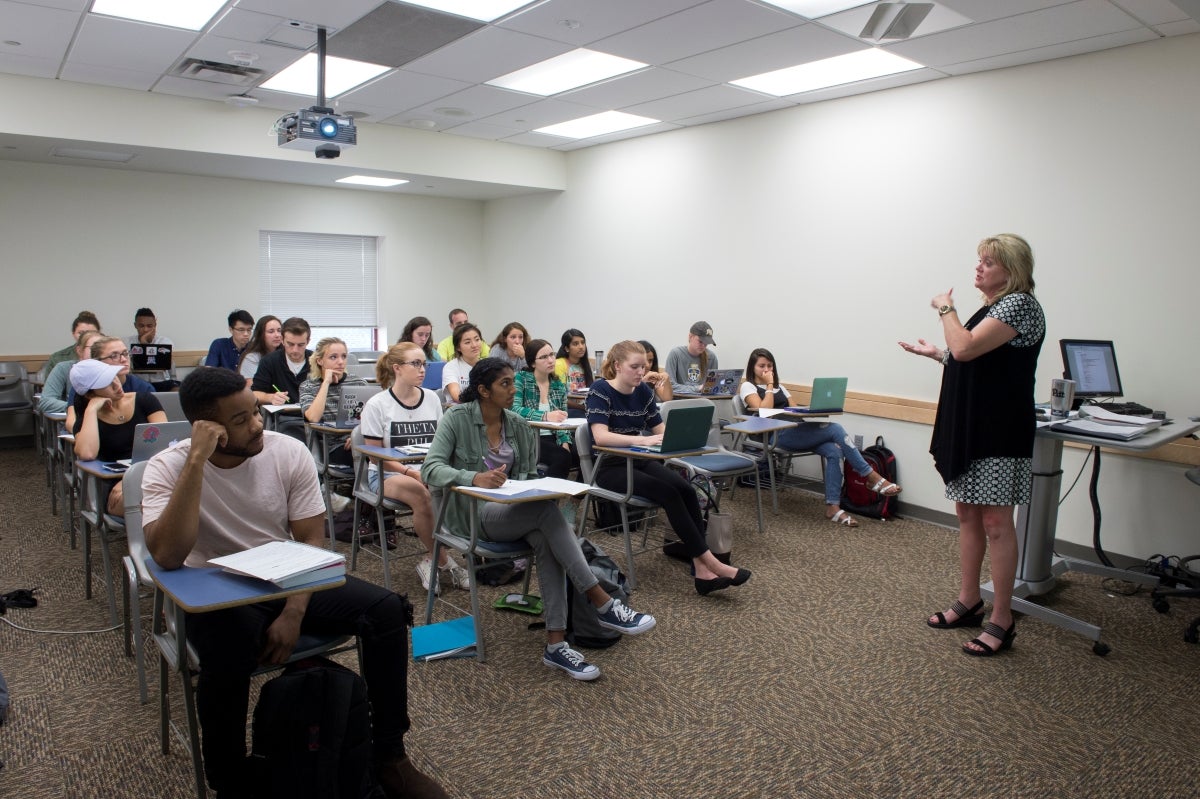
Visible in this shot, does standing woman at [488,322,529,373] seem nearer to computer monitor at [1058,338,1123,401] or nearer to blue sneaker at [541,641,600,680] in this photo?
blue sneaker at [541,641,600,680]

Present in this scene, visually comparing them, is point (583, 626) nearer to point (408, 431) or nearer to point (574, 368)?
Answer: point (408, 431)

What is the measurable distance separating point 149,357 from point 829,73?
566 cm

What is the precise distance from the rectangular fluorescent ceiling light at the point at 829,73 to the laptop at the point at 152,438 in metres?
4.38

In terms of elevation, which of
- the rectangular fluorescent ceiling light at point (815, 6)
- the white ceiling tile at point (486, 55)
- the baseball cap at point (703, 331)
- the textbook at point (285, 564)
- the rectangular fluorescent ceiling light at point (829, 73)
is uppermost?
the rectangular fluorescent ceiling light at point (829, 73)

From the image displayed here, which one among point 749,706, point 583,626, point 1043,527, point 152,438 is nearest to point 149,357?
point 152,438

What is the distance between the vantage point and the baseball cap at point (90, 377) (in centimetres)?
389

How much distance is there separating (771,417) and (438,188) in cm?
521

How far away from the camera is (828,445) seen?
6.05 metres

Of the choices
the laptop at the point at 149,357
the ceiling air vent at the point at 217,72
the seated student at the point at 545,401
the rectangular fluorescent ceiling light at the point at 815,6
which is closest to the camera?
the rectangular fluorescent ceiling light at the point at 815,6

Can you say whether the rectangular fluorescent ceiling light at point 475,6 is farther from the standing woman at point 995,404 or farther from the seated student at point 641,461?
the standing woman at point 995,404

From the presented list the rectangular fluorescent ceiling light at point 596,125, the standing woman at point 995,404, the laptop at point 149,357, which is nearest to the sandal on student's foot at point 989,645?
the standing woman at point 995,404

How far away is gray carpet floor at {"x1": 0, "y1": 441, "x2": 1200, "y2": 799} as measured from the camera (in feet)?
8.63

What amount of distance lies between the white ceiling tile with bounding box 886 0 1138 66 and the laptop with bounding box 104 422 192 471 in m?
4.52

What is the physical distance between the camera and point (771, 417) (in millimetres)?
5816
